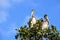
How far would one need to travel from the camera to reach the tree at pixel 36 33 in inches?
1721

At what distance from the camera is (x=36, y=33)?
1729 inches

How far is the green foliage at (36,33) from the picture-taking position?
43719mm

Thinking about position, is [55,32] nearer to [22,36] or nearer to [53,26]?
[53,26]

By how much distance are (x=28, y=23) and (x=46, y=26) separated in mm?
2378

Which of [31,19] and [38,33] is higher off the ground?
[31,19]

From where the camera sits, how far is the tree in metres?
43.7

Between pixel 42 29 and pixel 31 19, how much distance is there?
9.03 feet

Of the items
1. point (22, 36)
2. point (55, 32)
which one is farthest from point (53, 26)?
point (22, 36)

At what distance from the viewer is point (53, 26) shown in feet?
147

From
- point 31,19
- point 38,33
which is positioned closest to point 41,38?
point 38,33

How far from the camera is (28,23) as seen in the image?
4538cm

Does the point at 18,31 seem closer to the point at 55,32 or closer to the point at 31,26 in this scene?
Result: the point at 31,26

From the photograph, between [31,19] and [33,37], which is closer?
[33,37]

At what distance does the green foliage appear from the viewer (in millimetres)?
43719
